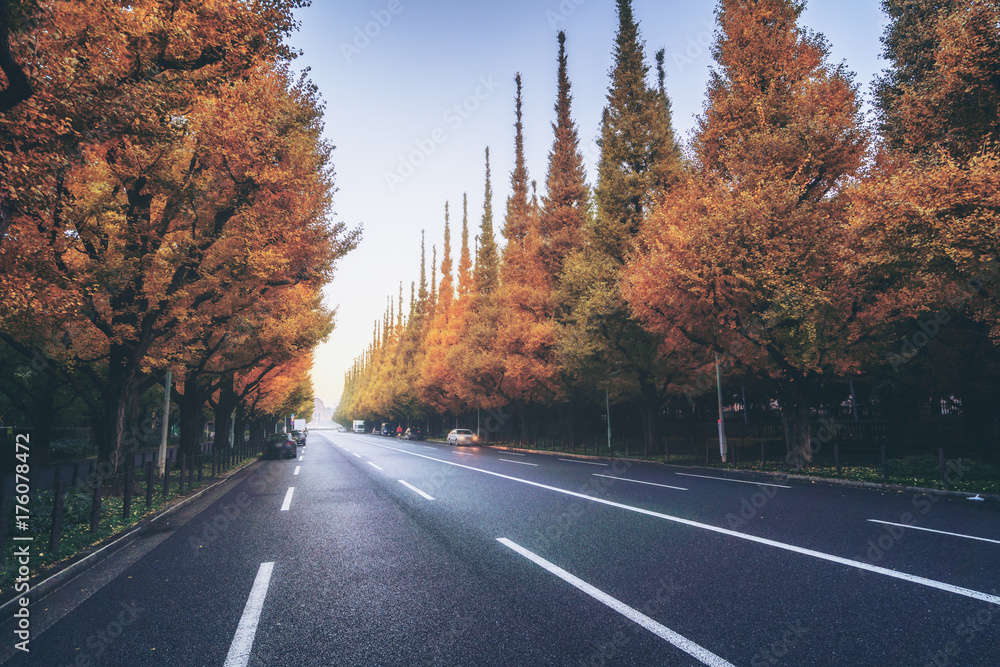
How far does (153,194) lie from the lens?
35.0 feet

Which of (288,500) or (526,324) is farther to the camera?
(526,324)

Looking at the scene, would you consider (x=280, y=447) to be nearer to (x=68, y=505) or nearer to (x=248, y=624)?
(x=68, y=505)

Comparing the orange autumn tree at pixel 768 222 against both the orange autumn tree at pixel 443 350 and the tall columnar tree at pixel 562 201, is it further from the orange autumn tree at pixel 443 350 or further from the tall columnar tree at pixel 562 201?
the orange autumn tree at pixel 443 350

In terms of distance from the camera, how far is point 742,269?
13.9 metres

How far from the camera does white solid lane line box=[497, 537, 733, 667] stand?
10.3 ft

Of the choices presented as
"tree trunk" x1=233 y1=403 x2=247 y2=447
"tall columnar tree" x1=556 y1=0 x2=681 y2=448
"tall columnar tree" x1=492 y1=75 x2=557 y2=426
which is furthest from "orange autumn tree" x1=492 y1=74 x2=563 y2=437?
"tree trunk" x1=233 y1=403 x2=247 y2=447

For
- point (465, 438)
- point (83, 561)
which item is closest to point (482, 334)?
point (465, 438)

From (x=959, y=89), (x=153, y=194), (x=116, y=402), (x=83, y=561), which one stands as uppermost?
(x=959, y=89)

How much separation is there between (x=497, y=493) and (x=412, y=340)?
47.8m

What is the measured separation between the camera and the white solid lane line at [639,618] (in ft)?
10.3

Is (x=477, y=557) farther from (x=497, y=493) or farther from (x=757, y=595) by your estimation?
(x=497, y=493)

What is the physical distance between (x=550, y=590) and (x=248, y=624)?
2508 millimetres

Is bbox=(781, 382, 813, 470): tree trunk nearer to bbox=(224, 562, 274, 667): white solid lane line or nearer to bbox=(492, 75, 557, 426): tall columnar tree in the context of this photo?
bbox=(492, 75, 557, 426): tall columnar tree

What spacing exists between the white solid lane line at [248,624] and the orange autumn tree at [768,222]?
12.8 metres
